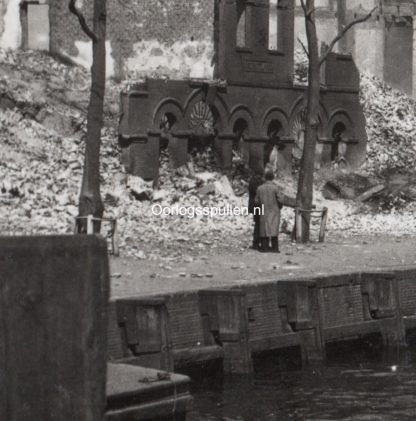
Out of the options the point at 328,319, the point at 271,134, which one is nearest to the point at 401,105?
the point at 271,134

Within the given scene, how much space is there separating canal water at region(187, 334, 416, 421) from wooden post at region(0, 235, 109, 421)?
696cm

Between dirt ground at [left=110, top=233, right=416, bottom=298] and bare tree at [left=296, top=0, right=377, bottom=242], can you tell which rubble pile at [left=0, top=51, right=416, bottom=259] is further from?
dirt ground at [left=110, top=233, right=416, bottom=298]

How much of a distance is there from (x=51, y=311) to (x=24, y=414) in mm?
685

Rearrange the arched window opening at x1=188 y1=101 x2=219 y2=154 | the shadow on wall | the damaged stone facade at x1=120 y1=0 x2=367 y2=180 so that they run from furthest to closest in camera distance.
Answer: the shadow on wall < the arched window opening at x1=188 y1=101 x2=219 y2=154 < the damaged stone facade at x1=120 y1=0 x2=367 y2=180

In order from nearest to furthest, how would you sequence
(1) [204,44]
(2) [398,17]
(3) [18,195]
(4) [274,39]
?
(3) [18,195] → (1) [204,44] → (4) [274,39] → (2) [398,17]

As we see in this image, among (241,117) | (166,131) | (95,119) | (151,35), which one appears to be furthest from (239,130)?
(95,119)

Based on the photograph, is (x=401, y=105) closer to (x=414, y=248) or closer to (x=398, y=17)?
(x=398, y=17)

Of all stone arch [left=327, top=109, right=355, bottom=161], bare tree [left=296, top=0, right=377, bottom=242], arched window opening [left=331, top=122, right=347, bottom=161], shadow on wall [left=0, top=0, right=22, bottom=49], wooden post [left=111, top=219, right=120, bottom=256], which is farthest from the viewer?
arched window opening [left=331, top=122, right=347, bottom=161]

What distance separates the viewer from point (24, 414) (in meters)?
8.49

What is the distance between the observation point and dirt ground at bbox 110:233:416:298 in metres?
21.4

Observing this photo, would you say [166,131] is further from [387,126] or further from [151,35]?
[387,126]

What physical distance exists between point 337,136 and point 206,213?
403 inches

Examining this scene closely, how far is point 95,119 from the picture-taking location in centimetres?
2638

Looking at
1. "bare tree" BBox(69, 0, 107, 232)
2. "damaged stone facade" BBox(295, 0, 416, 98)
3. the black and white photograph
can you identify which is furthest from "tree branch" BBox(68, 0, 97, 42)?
"damaged stone facade" BBox(295, 0, 416, 98)
